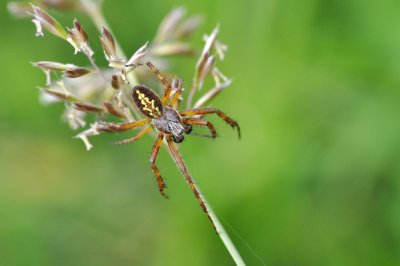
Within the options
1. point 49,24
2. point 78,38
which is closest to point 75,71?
point 78,38

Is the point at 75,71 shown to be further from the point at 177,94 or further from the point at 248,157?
the point at 248,157

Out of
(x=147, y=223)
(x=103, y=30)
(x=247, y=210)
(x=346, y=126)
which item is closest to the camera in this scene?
(x=103, y=30)

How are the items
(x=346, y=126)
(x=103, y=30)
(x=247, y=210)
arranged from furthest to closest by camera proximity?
(x=346, y=126)
(x=247, y=210)
(x=103, y=30)

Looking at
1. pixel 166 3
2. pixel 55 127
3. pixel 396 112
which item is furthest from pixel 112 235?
pixel 396 112

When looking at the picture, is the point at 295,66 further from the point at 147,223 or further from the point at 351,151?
the point at 147,223

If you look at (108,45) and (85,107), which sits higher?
(108,45)

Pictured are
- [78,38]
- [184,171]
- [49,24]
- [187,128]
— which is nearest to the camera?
[78,38]

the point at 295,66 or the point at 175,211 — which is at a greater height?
the point at 295,66

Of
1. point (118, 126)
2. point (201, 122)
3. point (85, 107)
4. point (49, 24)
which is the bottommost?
point (201, 122)
